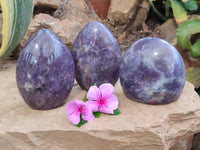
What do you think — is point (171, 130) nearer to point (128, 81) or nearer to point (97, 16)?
point (128, 81)

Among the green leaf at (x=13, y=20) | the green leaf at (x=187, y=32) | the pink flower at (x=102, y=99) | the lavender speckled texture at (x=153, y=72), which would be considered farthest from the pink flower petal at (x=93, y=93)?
Result: the green leaf at (x=187, y=32)

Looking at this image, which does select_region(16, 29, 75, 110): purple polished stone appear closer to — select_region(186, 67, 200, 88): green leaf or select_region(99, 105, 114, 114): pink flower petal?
select_region(99, 105, 114, 114): pink flower petal

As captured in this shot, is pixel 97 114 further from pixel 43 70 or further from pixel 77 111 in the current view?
pixel 43 70

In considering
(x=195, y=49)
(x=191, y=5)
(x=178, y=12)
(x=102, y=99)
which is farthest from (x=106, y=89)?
(x=191, y=5)

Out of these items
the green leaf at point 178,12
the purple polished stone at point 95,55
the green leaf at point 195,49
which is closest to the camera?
the purple polished stone at point 95,55

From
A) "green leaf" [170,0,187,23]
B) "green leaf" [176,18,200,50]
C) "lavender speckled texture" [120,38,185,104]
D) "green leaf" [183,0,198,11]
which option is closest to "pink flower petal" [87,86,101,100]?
"lavender speckled texture" [120,38,185,104]

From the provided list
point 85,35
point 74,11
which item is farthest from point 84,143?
point 74,11

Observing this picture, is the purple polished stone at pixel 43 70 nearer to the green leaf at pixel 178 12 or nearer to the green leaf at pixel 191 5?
the green leaf at pixel 178 12
